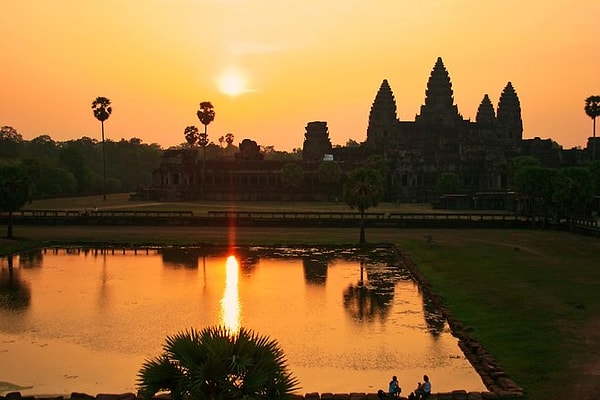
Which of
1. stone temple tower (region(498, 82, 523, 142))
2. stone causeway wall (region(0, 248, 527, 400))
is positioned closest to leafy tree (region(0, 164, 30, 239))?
stone causeway wall (region(0, 248, 527, 400))

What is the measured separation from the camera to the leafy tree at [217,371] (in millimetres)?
12258

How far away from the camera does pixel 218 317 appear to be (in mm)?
31188

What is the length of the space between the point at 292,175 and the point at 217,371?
106 m

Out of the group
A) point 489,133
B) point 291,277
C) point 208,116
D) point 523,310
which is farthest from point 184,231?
point 489,133

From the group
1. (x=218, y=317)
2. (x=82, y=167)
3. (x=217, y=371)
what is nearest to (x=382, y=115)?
(x=82, y=167)

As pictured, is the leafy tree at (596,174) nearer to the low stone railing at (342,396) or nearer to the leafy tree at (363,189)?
the leafy tree at (363,189)

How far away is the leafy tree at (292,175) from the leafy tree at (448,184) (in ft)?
72.0

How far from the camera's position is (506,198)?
98688mm

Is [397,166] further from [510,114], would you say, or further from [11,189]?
[11,189]

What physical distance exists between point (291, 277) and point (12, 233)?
103 ft

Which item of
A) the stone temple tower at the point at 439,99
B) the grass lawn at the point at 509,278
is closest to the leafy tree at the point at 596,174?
the grass lawn at the point at 509,278

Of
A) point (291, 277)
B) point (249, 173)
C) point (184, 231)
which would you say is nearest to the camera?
point (291, 277)

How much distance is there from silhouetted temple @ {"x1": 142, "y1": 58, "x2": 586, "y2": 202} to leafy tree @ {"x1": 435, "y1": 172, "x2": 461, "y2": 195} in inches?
211

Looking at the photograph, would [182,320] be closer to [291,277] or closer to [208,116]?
[291,277]
